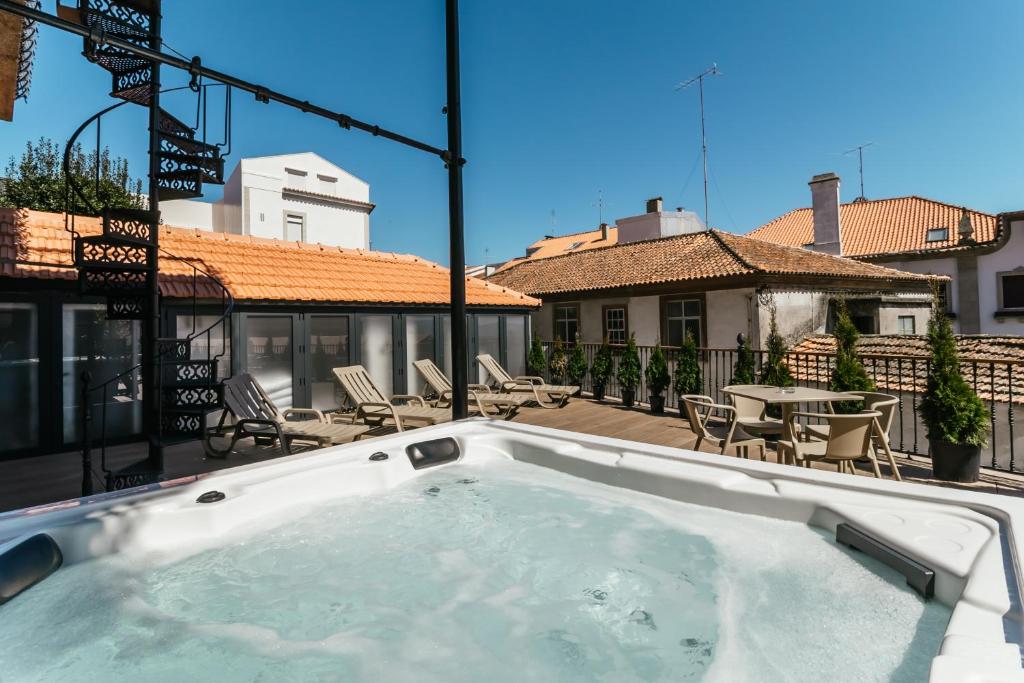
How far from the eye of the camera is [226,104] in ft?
16.5

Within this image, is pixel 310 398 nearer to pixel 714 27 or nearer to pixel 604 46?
pixel 604 46

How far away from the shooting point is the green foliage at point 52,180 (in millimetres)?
18375

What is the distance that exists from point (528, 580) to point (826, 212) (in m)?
17.6

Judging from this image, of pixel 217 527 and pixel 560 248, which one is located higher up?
pixel 560 248

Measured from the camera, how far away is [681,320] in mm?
12188

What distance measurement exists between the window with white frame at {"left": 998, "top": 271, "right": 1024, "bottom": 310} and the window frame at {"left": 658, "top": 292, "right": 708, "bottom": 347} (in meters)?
13.5

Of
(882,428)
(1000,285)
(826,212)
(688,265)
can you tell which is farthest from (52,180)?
(1000,285)

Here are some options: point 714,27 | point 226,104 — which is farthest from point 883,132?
point 226,104

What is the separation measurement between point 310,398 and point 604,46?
29.8 ft

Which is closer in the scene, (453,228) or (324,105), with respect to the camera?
(324,105)

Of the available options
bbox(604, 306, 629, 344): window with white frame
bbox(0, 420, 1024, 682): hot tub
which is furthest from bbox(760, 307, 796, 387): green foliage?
bbox(604, 306, 629, 344): window with white frame

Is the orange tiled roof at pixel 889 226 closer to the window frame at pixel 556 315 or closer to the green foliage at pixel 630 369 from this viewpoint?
the window frame at pixel 556 315

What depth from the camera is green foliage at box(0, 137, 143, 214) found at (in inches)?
723

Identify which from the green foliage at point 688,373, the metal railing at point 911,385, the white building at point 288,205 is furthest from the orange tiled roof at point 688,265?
the white building at point 288,205
